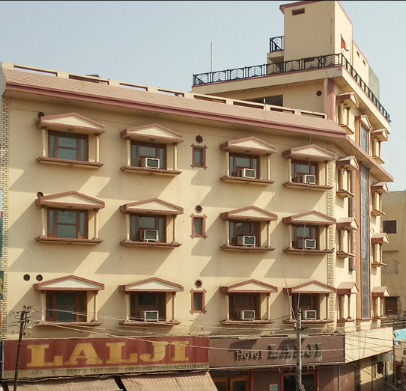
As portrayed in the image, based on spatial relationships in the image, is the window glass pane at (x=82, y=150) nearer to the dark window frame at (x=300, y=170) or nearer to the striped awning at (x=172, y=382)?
the striped awning at (x=172, y=382)

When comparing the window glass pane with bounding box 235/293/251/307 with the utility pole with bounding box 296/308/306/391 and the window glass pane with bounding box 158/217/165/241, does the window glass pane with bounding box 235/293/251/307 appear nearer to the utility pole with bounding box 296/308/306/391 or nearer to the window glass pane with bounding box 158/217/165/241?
the utility pole with bounding box 296/308/306/391

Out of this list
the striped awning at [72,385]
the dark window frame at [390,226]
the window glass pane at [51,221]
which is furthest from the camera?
the dark window frame at [390,226]

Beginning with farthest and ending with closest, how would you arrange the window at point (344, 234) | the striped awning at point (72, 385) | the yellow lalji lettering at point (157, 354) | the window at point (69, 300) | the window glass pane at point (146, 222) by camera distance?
the window at point (344, 234)
the window glass pane at point (146, 222)
the yellow lalji lettering at point (157, 354)
the window at point (69, 300)
the striped awning at point (72, 385)

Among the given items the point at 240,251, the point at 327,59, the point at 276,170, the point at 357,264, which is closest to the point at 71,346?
the point at 240,251

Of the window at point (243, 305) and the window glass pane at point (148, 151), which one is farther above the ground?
the window glass pane at point (148, 151)

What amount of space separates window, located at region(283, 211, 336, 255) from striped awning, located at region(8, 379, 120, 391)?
9.94m

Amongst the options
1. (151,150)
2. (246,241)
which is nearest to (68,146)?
(151,150)

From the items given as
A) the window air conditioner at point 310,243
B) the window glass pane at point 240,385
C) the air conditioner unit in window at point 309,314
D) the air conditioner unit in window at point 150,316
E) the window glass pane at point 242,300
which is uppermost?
the window air conditioner at point 310,243

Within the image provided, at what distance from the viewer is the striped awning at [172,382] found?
27.1 m

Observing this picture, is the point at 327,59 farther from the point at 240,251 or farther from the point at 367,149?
the point at 240,251

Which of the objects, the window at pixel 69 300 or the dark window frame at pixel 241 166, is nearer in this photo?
the window at pixel 69 300

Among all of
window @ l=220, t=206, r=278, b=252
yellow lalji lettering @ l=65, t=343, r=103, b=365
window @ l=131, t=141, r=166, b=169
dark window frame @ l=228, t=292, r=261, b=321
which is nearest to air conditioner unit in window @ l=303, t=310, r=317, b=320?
dark window frame @ l=228, t=292, r=261, b=321

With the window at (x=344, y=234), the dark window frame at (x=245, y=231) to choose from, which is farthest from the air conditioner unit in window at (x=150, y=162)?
the window at (x=344, y=234)

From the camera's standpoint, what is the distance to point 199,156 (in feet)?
100
